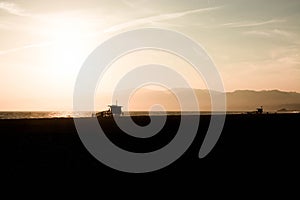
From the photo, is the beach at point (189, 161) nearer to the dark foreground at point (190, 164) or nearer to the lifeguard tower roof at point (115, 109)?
the dark foreground at point (190, 164)

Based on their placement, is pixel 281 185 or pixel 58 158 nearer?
pixel 281 185

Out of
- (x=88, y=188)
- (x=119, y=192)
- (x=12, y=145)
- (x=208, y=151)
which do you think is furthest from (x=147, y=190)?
(x=12, y=145)

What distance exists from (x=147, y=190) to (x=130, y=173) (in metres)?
2.91

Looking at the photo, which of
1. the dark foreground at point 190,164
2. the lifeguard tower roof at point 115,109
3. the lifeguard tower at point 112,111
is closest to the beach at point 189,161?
the dark foreground at point 190,164

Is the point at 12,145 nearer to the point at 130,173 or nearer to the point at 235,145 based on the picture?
the point at 130,173

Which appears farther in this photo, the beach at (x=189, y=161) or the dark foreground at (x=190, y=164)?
the beach at (x=189, y=161)

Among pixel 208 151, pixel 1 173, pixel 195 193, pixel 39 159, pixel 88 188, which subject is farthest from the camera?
pixel 208 151

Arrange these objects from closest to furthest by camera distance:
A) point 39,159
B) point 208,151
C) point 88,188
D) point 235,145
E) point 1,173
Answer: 1. point 88,188
2. point 1,173
3. point 39,159
4. point 208,151
5. point 235,145

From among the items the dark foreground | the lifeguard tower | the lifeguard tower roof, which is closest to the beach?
the dark foreground

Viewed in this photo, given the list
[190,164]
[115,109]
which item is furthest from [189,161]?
[115,109]

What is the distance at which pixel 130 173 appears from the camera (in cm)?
1395

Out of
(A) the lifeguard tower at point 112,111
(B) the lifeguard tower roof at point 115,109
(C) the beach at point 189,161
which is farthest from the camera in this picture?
(B) the lifeguard tower roof at point 115,109

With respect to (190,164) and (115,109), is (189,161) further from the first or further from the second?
(115,109)

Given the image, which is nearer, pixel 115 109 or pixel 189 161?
pixel 189 161
